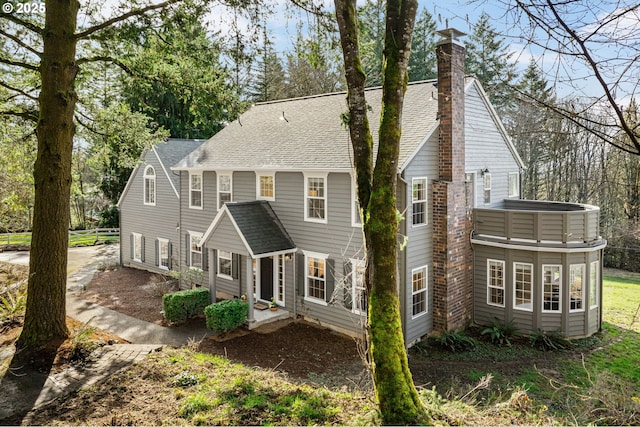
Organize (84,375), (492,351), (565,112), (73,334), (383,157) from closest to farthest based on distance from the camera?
1. (565,112)
2. (383,157)
3. (84,375)
4. (73,334)
5. (492,351)

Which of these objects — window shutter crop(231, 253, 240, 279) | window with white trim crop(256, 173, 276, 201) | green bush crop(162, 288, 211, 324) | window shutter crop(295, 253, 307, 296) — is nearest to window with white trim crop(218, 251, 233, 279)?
window shutter crop(231, 253, 240, 279)

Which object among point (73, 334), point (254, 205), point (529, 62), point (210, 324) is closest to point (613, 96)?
point (529, 62)

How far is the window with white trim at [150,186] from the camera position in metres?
21.4

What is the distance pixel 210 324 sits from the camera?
1305cm

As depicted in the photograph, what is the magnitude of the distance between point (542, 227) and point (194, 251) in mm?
13264

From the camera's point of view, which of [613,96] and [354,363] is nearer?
[613,96]

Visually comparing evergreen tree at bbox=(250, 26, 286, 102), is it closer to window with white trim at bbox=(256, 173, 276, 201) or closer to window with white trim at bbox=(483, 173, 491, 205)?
window with white trim at bbox=(256, 173, 276, 201)

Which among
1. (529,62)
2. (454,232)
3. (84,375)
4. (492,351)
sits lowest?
(492,351)

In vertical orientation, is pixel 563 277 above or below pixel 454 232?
below

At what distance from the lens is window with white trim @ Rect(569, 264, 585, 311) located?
531 inches

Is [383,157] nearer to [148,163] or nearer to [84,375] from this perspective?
[84,375]

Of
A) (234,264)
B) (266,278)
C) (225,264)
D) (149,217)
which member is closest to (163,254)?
(149,217)

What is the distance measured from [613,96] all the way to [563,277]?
1216 cm

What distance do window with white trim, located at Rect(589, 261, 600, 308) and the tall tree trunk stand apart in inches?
585
